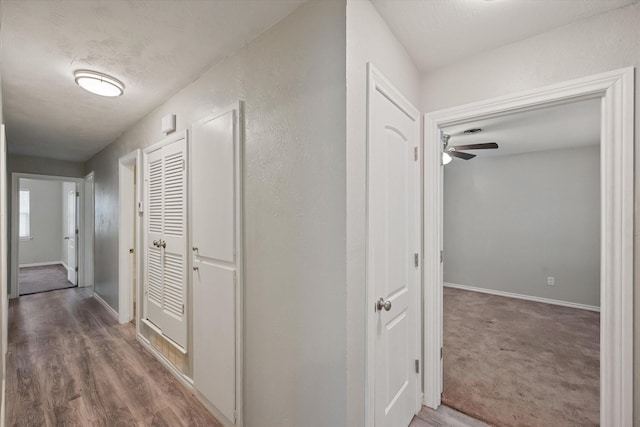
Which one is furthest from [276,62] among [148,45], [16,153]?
[16,153]

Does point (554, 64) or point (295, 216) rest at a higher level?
point (554, 64)

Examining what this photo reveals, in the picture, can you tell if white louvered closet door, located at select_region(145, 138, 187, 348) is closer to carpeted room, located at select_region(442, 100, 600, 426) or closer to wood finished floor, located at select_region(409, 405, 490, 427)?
wood finished floor, located at select_region(409, 405, 490, 427)

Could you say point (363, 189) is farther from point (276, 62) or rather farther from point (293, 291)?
point (276, 62)

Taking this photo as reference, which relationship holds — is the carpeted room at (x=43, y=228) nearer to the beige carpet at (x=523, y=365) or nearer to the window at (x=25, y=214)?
the window at (x=25, y=214)

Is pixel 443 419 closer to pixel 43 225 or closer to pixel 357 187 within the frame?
pixel 357 187

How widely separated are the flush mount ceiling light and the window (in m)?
7.05

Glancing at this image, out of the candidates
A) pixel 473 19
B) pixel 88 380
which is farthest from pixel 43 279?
pixel 473 19

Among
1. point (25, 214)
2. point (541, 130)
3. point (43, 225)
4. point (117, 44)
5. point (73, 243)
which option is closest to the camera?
point (117, 44)

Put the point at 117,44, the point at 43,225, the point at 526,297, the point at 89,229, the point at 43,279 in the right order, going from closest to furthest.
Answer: the point at 117,44
the point at 526,297
the point at 89,229
the point at 43,279
the point at 43,225

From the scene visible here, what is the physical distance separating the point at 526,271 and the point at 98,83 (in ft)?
19.2

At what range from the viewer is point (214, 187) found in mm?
1815

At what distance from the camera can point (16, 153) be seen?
173 inches

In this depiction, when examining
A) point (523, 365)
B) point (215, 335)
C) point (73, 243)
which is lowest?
point (523, 365)

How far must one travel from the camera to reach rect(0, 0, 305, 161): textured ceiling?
1349mm
